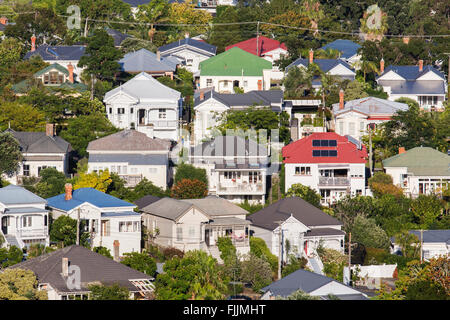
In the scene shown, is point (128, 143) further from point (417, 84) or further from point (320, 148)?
point (417, 84)

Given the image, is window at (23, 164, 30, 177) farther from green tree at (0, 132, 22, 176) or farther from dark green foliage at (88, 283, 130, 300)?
dark green foliage at (88, 283, 130, 300)

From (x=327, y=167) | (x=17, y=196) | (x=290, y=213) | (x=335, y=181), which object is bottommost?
(x=290, y=213)

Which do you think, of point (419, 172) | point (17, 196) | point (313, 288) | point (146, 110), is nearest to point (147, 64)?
point (146, 110)

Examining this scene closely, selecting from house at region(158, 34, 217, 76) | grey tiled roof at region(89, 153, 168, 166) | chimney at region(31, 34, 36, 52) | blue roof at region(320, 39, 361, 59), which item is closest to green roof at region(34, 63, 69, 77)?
chimney at region(31, 34, 36, 52)

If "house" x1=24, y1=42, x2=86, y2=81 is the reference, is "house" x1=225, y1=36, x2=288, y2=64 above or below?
above

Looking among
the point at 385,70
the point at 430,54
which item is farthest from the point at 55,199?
the point at 430,54

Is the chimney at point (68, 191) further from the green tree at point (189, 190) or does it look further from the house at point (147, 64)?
the house at point (147, 64)
